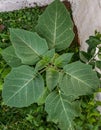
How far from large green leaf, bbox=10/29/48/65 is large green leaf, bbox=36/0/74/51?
94 millimetres

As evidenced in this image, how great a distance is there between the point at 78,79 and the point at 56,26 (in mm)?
292

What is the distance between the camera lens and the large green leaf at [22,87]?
154cm

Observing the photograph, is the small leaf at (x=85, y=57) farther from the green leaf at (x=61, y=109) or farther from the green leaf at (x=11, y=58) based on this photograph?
the green leaf at (x=11, y=58)

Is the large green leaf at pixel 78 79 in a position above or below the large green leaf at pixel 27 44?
below

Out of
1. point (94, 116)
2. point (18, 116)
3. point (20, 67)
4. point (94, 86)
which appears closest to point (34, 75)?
point (20, 67)

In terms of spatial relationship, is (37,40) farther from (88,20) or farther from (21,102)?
(88,20)

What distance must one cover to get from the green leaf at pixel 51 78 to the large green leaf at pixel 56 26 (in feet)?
0.43

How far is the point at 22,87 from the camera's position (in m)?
1.57

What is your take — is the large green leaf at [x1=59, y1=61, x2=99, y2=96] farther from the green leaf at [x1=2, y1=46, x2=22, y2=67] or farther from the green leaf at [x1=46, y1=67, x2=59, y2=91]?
the green leaf at [x1=2, y1=46, x2=22, y2=67]

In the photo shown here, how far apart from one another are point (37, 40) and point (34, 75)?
0.58ft

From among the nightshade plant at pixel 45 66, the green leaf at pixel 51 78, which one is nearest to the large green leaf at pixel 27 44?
the nightshade plant at pixel 45 66

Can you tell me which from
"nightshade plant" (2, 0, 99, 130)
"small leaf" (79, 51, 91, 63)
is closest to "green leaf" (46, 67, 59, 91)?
"nightshade plant" (2, 0, 99, 130)

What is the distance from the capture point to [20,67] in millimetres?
1589

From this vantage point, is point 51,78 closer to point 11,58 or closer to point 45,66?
point 45,66
